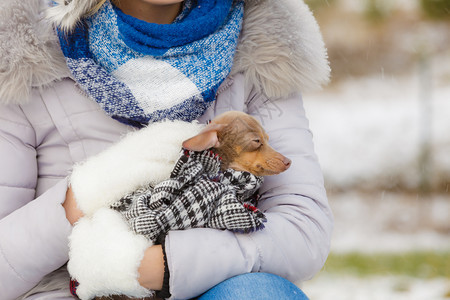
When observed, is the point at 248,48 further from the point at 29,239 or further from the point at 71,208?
the point at 29,239

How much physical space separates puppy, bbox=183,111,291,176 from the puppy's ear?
0.16 feet

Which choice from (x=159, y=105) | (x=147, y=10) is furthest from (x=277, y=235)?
(x=147, y=10)

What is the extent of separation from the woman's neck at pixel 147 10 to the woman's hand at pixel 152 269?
84 cm

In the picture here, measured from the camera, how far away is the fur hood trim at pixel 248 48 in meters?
1.51

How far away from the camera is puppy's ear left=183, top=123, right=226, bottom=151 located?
1355mm

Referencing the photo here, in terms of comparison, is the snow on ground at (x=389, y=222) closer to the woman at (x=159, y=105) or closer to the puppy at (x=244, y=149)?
the woman at (x=159, y=105)

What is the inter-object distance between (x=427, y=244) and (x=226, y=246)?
4203 mm

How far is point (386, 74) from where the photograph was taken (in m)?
8.57

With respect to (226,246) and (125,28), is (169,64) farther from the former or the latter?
(226,246)

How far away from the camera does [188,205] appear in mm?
1312

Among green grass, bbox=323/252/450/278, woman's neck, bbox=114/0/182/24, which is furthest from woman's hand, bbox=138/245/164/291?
green grass, bbox=323/252/450/278

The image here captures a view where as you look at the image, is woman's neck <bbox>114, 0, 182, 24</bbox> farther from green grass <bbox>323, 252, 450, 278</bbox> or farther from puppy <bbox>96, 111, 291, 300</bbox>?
green grass <bbox>323, 252, 450, 278</bbox>

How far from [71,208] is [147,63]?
0.52 meters

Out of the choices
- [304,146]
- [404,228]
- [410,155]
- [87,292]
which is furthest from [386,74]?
[87,292]
